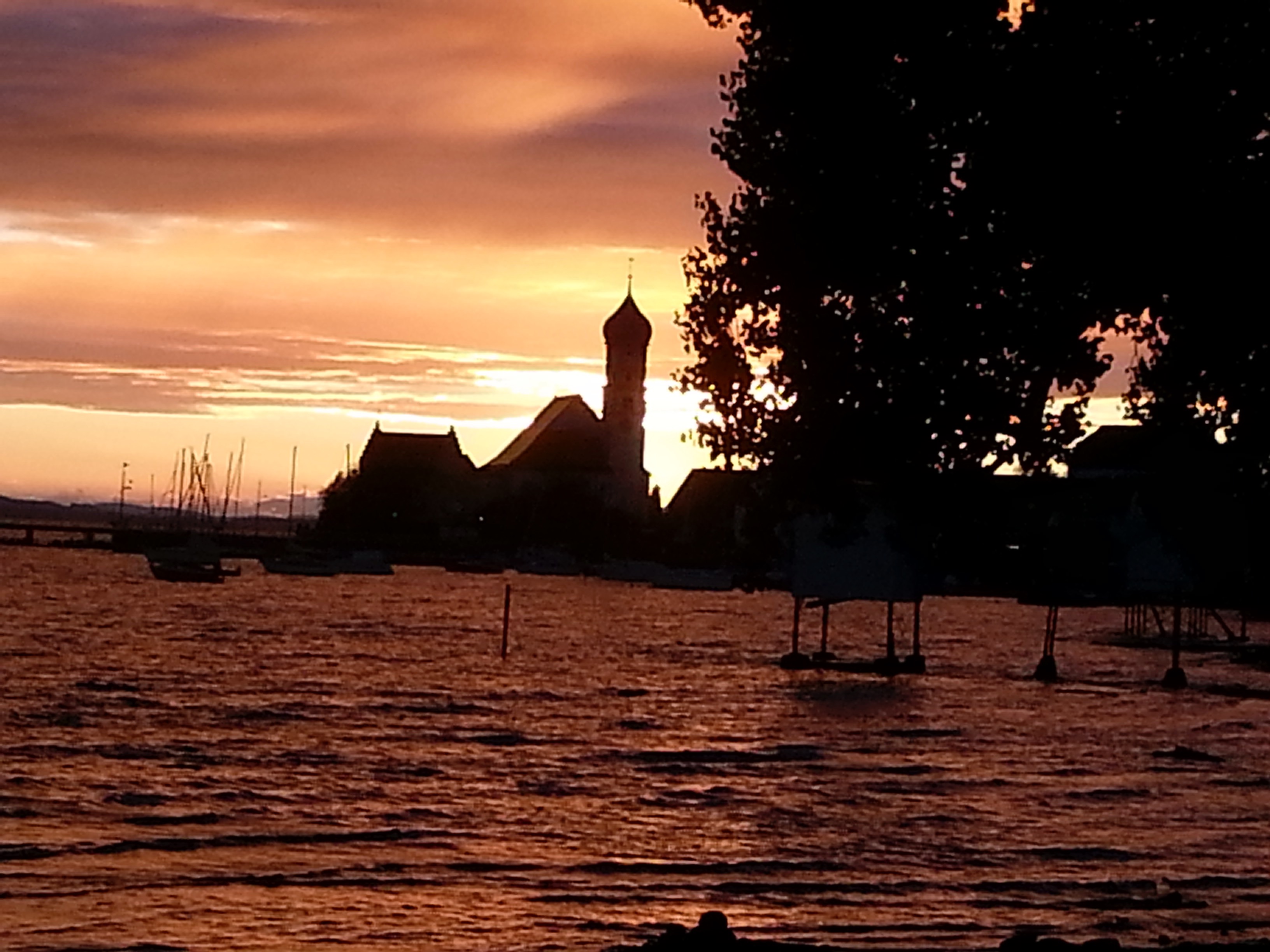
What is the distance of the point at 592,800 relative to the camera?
3472cm

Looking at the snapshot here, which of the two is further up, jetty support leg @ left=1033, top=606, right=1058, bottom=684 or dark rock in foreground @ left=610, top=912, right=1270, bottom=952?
jetty support leg @ left=1033, top=606, right=1058, bottom=684

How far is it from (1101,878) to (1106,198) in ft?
42.7

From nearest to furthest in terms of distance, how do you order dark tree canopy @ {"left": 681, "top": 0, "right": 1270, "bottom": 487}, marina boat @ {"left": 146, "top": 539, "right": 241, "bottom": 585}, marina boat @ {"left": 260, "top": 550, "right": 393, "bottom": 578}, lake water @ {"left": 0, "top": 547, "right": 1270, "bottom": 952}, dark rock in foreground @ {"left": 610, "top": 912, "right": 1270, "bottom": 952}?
dark tree canopy @ {"left": 681, "top": 0, "right": 1270, "bottom": 487} < dark rock in foreground @ {"left": 610, "top": 912, "right": 1270, "bottom": 952} < lake water @ {"left": 0, "top": 547, "right": 1270, "bottom": 952} < marina boat @ {"left": 146, "top": 539, "right": 241, "bottom": 585} < marina boat @ {"left": 260, "top": 550, "right": 393, "bottom": 578}

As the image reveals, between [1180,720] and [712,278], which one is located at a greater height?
[712,278]

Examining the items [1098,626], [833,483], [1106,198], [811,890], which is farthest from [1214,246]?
[1098,626]

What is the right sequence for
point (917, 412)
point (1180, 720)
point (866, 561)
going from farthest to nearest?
1. point (866, 561)
2. point (1180, 720)
3. point (917, 412)

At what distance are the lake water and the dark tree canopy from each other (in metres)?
6.37

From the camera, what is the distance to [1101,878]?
25.7 m

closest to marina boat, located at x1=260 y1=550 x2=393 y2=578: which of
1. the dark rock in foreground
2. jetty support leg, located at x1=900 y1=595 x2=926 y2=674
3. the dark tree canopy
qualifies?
jetty support leg, located at x1=900 y1=595 x2=926 y2=674

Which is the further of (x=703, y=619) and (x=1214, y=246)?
(x=703, y=619)

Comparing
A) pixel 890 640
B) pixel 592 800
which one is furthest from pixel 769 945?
pixel 890 640

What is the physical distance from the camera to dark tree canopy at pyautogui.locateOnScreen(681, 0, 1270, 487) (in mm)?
15078

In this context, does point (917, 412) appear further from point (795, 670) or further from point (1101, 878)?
point (795, 670)

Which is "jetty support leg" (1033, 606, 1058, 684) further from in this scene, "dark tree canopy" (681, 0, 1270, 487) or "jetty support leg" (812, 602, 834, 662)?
"dark tree canopy" (681, 0, 1270, 487)
